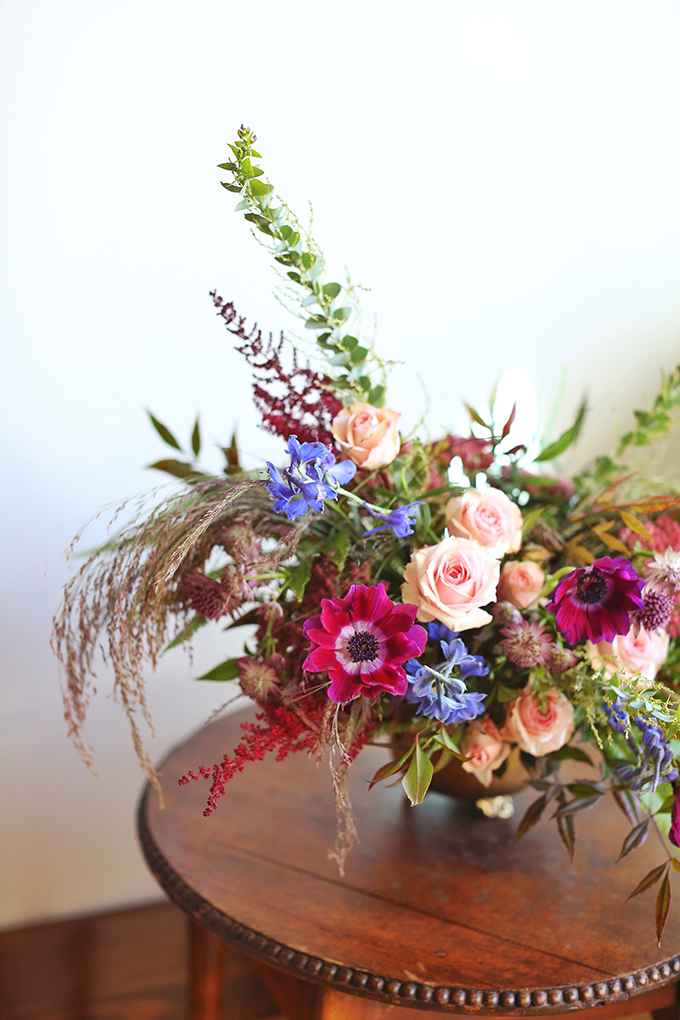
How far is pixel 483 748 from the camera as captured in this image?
740mm

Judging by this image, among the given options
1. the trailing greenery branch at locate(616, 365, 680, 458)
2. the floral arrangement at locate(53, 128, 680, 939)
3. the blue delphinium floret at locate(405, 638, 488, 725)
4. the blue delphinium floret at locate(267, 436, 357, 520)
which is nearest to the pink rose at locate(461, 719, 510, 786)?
the floral arrangement at locate(53, 128, 680, 939)

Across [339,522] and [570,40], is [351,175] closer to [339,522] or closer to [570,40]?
[570,40]

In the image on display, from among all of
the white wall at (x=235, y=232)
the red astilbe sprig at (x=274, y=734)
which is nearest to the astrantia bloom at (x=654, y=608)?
the red astilbe sprig at (x=274, y=734)

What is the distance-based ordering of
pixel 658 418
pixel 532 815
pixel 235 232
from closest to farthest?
pixel 532 815
pixel 658 418
pixel 235 232

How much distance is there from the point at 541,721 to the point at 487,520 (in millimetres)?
204

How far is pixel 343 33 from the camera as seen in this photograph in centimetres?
110

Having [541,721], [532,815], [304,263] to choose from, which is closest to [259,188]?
[304,263]

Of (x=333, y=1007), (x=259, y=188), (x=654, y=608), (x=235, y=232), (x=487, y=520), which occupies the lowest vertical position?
(x=333, y=1007)

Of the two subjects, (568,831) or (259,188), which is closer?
(259,188)

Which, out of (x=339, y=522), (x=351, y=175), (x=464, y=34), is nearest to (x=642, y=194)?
(x=464, y=34)

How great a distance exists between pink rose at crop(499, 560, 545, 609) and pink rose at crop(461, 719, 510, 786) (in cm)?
13

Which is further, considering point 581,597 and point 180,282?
point 180,282

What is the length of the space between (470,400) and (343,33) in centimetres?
60

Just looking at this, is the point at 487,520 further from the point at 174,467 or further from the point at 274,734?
the point at 174,467
